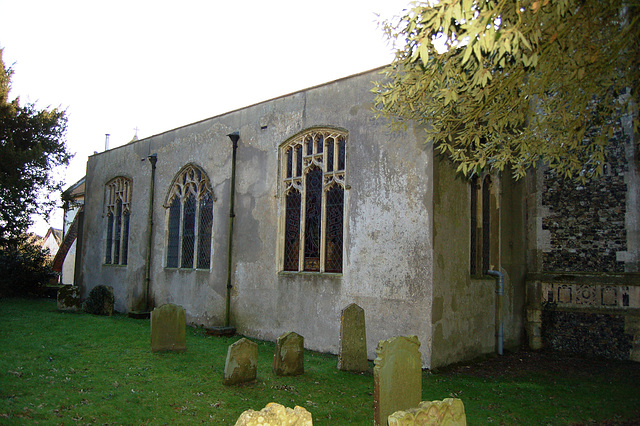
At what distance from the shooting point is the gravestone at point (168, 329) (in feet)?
29.5

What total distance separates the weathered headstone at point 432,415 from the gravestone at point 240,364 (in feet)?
13.1

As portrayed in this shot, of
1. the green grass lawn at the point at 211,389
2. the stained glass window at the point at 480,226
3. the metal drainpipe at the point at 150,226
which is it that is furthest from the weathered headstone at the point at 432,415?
the metal drainpipe at the point at 150,226

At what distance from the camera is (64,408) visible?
217 inches

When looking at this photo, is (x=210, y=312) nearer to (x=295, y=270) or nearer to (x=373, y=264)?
(x=295, y=270)

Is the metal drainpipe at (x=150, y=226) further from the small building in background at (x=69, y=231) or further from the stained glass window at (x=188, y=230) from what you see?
the small building in background at (x=69, y=231)

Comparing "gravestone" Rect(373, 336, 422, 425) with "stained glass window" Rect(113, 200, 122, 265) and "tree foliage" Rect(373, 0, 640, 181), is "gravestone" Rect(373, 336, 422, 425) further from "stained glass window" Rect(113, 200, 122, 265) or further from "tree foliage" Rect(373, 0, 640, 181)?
"stained glass window" Rect(113, 200, 122, 265)

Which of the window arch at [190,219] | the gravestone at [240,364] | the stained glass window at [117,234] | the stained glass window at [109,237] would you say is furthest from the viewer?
the stained glass window at [109,237]

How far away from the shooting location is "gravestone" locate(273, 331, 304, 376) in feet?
24.6

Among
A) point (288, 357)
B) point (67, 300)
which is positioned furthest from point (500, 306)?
point (67, 300)

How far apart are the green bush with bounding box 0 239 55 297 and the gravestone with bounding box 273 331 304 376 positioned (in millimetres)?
18177

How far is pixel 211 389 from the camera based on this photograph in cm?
666

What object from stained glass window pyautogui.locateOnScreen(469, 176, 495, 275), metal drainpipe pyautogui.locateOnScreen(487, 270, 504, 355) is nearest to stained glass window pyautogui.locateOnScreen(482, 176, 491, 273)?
stained glass window pyautogui.locateOnScreen(469, 176, 495, 275)

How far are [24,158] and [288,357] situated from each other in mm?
18266

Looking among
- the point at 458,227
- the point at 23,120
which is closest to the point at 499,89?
the point at 458,227
